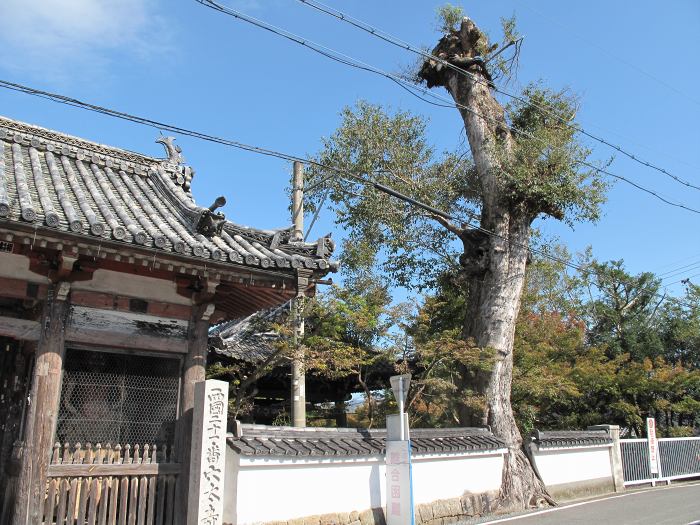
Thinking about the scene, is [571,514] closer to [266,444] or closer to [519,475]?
[519,475]

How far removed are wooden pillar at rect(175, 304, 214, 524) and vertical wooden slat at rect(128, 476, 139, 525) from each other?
0.57 meters

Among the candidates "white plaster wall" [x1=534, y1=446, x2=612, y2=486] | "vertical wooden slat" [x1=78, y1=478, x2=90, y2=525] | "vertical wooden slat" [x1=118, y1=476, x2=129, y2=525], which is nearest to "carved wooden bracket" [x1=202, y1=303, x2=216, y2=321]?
"vertical wooden slat" [x1=118, y1=476, x2=129, y2=525]

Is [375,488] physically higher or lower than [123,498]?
lower

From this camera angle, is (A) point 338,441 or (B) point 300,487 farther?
(A) point 338,441

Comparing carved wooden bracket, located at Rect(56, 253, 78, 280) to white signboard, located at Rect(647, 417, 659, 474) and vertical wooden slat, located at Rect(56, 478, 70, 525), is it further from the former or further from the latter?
white signboard, located at Rect(647, 417, 659, 474)

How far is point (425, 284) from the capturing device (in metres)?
19.6

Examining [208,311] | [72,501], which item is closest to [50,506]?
[72,501]

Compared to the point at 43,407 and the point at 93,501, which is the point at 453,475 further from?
the point at 43,407

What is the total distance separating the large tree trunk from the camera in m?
13.8

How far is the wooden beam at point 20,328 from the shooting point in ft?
24.2

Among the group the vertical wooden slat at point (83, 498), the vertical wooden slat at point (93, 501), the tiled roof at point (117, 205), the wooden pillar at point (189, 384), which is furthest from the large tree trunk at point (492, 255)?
the vertical wooden slat at point (83, 498)

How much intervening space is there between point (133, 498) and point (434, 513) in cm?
589

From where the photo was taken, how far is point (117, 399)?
25.9ft

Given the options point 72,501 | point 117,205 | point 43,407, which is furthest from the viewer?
point 117,205
